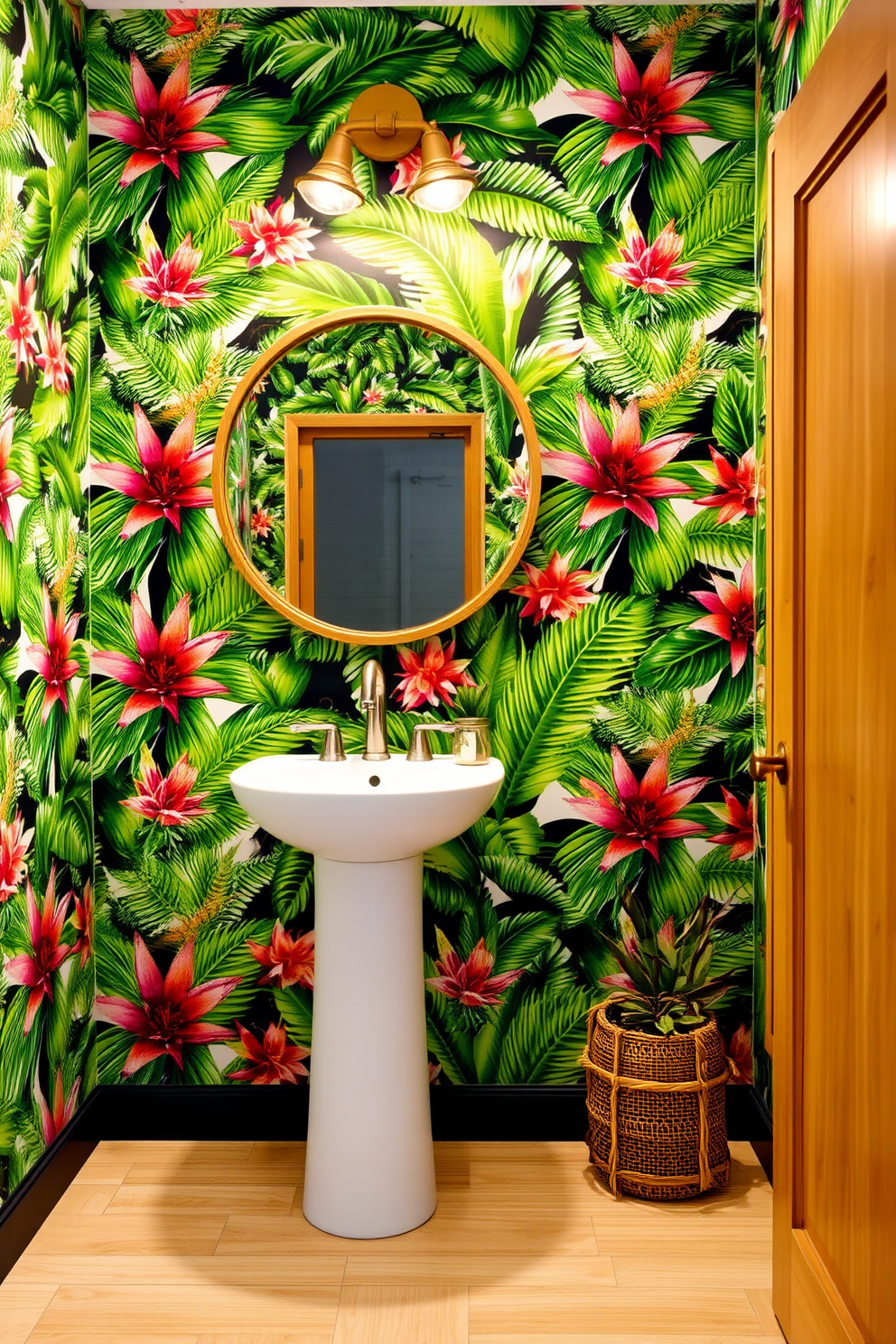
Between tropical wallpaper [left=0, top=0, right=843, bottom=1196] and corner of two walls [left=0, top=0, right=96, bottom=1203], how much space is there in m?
0.02

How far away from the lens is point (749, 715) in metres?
2.28

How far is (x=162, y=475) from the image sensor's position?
2260mm

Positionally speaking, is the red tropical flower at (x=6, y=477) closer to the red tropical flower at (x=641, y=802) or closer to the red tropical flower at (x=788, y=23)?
the red tropical flower at (x=641, y=802)

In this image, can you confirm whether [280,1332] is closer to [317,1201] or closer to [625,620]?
[317,1201]

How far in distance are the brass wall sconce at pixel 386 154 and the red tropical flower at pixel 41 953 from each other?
1501mm

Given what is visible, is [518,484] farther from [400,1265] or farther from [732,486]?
[400,1265]

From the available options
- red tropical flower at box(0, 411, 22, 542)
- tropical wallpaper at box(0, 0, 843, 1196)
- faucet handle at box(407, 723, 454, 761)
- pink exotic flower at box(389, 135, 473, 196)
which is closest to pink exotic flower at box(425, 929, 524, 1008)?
tropical wallpaper at box(0, 0, 843, 1196)

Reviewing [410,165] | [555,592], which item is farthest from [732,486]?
[410,165]

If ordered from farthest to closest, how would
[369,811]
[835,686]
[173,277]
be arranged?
[173,277] → [369,811] → [835,686]

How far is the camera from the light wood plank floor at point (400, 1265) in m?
1.68

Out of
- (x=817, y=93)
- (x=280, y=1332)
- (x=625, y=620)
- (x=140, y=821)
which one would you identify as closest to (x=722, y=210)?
(x=817, y=93)

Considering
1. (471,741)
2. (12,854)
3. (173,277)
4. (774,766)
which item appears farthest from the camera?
(173,277)

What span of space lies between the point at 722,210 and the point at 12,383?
4.97 feet

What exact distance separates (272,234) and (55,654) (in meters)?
1.02
